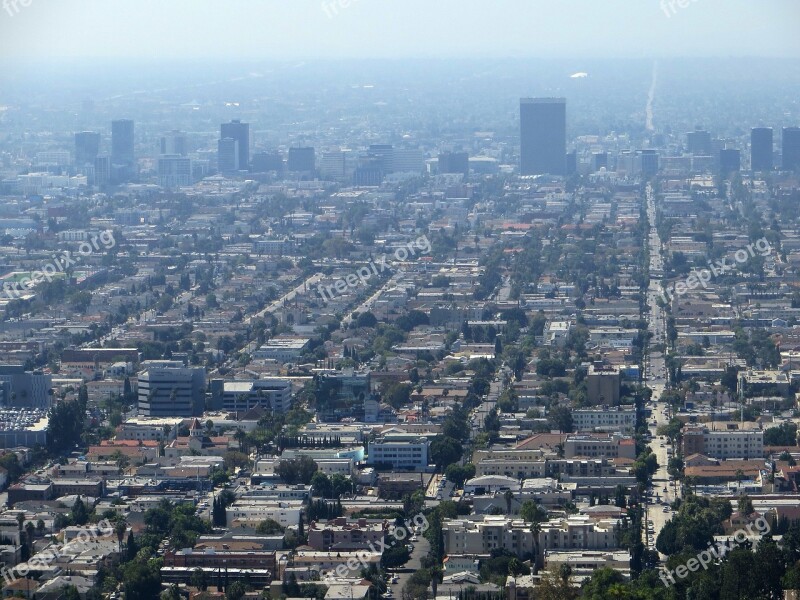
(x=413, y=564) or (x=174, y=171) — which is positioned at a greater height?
(x=413, y=564)

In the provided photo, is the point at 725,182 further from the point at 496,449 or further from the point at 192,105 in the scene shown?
the point at 192,105

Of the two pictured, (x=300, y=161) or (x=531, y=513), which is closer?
(x=531, y=513)

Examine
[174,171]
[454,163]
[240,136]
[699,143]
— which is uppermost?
[240,136]

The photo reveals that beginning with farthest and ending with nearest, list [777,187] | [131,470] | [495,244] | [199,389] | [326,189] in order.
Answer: [326,189]
[777,187]
[495,244]
[199,389]
[131,470]

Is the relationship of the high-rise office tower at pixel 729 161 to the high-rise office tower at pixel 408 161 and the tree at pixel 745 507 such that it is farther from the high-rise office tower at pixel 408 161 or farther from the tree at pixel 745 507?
the tree at pixel 745 507

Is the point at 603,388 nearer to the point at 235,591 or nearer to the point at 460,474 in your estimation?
the point at 460,474

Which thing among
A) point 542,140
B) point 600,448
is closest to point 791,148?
point 542,140

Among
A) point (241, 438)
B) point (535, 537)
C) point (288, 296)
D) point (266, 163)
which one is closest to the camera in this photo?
point (535, 537)

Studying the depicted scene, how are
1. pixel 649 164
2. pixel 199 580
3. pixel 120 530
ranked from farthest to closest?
pixel 649 164 → pixel 120 530 → pixel 199 580

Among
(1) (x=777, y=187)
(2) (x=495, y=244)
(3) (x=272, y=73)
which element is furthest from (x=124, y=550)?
(3) (x=272, y=73)
